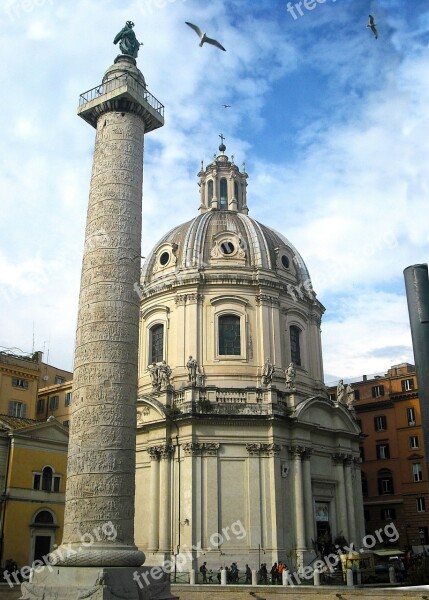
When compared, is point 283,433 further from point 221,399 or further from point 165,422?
point 165,422

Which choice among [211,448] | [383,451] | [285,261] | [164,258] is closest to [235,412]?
[211,448]

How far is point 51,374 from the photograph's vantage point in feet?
189

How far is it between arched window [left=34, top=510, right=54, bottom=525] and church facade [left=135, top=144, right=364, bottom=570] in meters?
5.28

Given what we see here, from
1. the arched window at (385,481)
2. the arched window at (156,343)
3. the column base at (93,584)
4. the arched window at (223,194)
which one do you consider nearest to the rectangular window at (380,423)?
the arched window at (385,481)

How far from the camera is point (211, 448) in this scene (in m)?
34.7

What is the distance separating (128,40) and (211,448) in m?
20.5

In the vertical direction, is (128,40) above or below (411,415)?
above

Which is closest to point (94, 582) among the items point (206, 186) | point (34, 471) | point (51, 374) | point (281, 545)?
point (281, 545)

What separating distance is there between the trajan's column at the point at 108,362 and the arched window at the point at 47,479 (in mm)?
19448

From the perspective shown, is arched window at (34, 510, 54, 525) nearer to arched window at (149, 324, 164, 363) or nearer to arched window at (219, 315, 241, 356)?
arched window at (149, 324, 164, 363)

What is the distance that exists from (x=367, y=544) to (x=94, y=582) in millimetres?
28711

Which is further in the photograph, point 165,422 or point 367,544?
point 367,544

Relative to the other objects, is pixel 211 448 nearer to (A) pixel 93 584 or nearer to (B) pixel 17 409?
(A) pixel 93 584

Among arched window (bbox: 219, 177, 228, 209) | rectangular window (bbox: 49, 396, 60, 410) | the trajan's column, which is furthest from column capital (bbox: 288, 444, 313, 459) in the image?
rectangular window (bbox: 49, 396, 60, 410)
